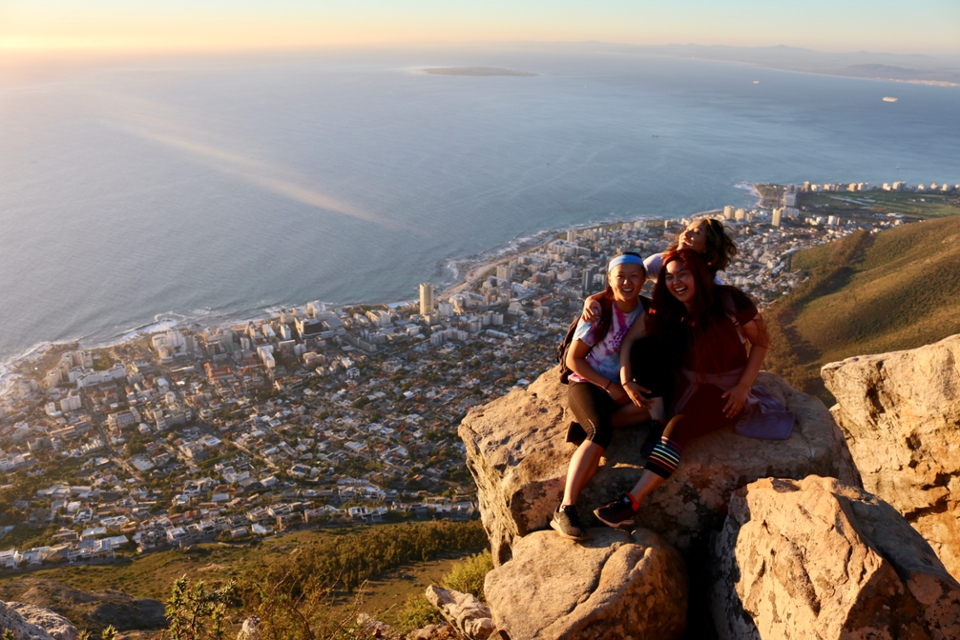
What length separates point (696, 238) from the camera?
408 cm

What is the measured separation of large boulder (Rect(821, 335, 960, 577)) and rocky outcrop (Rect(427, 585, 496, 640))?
2.93 m

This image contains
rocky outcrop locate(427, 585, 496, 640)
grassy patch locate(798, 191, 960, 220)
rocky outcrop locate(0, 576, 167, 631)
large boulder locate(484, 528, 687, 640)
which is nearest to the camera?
large boulder locate(484, 528, 687, 640)

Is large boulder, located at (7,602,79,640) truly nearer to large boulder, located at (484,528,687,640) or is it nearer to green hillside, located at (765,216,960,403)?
large boulder, located at (484,528,687,640)

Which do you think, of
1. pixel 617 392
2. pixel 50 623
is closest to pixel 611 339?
pixel 617 392

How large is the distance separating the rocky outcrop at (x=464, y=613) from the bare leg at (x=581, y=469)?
3.65ft

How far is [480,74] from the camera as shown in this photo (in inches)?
5645

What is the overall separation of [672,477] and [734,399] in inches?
22.8

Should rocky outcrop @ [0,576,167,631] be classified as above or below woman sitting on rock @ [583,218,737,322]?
below

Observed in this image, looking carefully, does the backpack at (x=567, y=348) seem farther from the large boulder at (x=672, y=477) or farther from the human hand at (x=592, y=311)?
the large boulder at (x=672, y=477)

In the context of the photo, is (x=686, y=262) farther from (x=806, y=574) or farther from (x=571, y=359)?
(x=806, y=574)

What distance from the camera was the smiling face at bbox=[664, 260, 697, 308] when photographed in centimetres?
404

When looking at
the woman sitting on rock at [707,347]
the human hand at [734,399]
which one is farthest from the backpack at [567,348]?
the human hand at [734,399]

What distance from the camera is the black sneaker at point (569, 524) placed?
3.71m

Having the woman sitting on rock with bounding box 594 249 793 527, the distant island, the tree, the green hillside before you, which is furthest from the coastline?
the distant island
